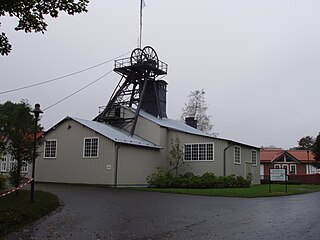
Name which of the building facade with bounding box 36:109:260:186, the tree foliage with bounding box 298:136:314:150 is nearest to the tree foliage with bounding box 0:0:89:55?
the building facade with bounding box 36:109:260:186

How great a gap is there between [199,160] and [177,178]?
333cm

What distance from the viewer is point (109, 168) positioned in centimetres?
2959

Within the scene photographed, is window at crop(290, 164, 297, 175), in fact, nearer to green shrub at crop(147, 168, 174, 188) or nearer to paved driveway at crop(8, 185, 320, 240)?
green shrub at crop(147, 168, 174, 188)

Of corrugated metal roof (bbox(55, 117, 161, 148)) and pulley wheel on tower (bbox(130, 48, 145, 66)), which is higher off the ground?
pulley wheel on tower (bbox(130, 48, 145, 66))

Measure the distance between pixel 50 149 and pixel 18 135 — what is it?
16.8 m

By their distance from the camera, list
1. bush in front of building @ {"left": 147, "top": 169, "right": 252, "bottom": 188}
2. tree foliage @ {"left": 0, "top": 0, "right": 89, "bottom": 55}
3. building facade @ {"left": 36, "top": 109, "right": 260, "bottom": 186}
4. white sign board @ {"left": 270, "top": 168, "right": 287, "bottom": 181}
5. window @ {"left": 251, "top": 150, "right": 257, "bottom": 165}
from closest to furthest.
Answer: tree foliage @ {"left": 0, "top": 0, "right": 89, "bottom": 55}
white sign board @ {"left": 270, "top": 168, "right": 287, "bottom": 181}
bush in front of building @ {"left": 147, "top": 169, "right": 252, "bottom": 188}
building facade @ {"left": 36, "top": 109, "right": 260, "bottom": 186}
window @ {"left": 251, "top": 150, "right": 257, "bottom": 165}

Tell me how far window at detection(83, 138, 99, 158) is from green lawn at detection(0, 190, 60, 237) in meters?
14.3

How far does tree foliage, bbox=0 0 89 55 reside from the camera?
833 centimetres

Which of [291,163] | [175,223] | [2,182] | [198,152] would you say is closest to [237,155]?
[198,152]

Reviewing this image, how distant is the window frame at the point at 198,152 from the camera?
110 feet

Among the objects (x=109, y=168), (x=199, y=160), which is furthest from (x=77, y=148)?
(x=199, y=160)

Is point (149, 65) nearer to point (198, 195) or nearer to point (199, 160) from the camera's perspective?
point (199, 160)

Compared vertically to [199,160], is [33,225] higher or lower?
lower

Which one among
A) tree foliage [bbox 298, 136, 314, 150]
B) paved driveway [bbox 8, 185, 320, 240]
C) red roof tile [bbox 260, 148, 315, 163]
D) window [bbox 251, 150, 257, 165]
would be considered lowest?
paved driveway [bbox 8, 185, 320, 240]
